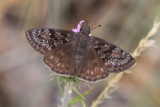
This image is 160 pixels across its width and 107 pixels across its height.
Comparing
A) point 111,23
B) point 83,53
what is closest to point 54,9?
point 111,23

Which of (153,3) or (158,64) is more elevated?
(153,3)

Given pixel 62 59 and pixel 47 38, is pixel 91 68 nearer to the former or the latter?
pixel 62 59

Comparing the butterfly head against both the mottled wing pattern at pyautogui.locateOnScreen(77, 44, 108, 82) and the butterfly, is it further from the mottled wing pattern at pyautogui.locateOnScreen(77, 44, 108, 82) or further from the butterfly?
the mottled wing pattern at pyautogui.locateOnScreen(77, 44, 108, 82)

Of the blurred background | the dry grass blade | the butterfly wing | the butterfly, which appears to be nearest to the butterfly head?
the butterfly

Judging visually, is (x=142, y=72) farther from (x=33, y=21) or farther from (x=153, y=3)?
(x=33, y=21)

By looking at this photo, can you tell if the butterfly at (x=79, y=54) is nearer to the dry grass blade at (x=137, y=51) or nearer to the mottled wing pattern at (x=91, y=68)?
the mottled wing pattern at (x=91, y=68)

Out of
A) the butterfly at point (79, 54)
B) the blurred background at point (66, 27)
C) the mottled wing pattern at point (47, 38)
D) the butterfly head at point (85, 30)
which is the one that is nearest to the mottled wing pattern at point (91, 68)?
the butterfly at point (79, 54)

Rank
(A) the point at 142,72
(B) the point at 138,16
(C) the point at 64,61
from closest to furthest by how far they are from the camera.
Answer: (C) the point at 64,61 < (B) the point at 138,16 < (A) the point at 142,72
